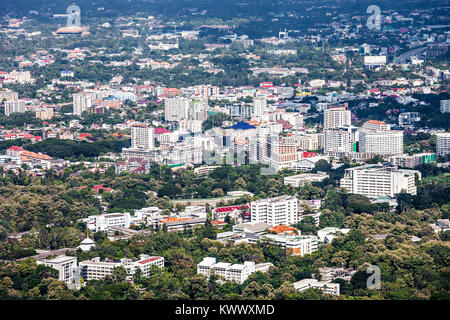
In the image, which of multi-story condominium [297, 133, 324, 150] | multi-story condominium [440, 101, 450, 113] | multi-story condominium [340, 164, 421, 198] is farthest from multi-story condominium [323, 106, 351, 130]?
multi-story condominium [340, 164, 421, 198]

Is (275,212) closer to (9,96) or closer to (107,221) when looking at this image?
(107,221)

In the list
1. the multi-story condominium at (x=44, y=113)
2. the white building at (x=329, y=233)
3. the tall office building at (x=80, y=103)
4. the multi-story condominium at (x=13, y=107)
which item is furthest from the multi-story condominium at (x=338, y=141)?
the multi-story condominium at (x=13, y=107)

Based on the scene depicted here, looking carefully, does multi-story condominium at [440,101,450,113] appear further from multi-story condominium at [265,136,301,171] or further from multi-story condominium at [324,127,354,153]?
multi-story condominium at [265,136,301,171]

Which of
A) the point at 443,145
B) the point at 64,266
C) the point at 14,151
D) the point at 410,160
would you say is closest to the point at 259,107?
the point at 443,145

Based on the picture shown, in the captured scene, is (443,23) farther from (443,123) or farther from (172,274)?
(172,274)

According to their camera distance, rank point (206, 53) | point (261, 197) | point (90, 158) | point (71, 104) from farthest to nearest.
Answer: point (206, 53) → point (71, 104) → point (90, 158) → point (261, 197)

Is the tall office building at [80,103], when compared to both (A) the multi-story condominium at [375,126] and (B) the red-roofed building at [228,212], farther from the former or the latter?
(B) the red-roofed building at [228,212]
